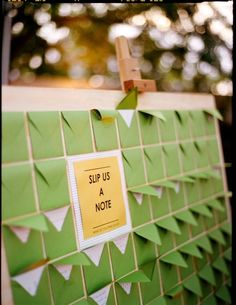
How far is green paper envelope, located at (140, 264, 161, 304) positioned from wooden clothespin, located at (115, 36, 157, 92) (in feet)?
2.14

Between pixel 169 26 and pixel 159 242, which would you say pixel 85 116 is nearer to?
pixel 159 242

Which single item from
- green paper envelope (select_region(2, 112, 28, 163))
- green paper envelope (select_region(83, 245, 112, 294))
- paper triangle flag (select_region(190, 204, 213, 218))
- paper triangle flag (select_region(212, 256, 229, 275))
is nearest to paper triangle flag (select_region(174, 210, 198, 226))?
paper triangle flag (select_region(190, 204, 213, 218))

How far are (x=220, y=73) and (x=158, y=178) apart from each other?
6.17 feet

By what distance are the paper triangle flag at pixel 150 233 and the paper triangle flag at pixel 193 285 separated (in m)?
0.29

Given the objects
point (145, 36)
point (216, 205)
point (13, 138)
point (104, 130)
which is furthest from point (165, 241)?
point (145, 36)

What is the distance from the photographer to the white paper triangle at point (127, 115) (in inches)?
48.1

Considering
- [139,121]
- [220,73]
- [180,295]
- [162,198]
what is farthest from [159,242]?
[220,73]

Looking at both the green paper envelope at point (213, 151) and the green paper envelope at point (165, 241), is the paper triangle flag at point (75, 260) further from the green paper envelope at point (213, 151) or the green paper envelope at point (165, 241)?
the green paper envelope at point (213, 151)

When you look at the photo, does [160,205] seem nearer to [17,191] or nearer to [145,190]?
[145,190]

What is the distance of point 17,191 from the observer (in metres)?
0.89

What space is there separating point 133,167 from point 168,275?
43cm

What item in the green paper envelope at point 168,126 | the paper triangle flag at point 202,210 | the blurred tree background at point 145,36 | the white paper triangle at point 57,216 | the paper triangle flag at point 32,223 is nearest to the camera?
the paper triangle flag at point 32,223

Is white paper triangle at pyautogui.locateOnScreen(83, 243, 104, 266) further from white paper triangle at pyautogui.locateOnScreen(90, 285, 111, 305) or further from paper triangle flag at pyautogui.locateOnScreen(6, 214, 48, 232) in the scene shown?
paper triangle flag at pyautogui.locateOnScreen(6, 214, 48, 232)

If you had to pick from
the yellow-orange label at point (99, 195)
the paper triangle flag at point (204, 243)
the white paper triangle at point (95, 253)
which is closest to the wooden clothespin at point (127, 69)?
the yellow-orange label at point (99, 195)
